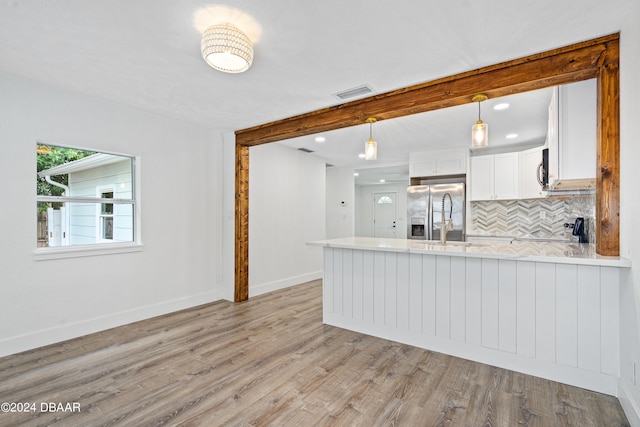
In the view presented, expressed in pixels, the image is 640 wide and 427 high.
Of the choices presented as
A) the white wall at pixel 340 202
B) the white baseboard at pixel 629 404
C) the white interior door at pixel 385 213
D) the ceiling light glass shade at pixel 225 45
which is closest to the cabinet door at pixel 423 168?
the white wall at pixel 340 202

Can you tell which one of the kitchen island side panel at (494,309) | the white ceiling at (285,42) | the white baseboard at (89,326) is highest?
the white ceiling at (285,42)

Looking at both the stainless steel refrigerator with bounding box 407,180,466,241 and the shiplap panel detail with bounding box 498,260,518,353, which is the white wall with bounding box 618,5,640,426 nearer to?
the shiplap panel detail with bounding box 498,260,518,353

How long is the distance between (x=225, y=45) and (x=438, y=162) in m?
4.34

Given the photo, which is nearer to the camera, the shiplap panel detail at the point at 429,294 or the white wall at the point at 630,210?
the white wall at the point at 630,210

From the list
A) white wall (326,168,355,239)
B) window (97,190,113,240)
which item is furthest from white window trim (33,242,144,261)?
white wall (326,168,355,239)

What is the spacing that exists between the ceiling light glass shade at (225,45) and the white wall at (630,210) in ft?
7.33

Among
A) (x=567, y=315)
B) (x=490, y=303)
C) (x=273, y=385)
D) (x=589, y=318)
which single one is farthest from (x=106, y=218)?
(x=589, y=318)

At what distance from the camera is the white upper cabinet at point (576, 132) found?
241cm

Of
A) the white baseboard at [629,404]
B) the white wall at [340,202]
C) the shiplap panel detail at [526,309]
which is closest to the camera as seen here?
the white baseboard at [629,404]

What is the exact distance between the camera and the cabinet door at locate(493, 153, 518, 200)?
4.84 m

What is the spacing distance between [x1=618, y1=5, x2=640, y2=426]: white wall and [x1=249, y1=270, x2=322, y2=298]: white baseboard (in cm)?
400

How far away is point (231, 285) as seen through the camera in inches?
176

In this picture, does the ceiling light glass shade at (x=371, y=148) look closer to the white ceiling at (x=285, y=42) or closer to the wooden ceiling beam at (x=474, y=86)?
the wooden ceiling beam at (x=474, y=86)

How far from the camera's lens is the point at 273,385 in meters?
2.24
